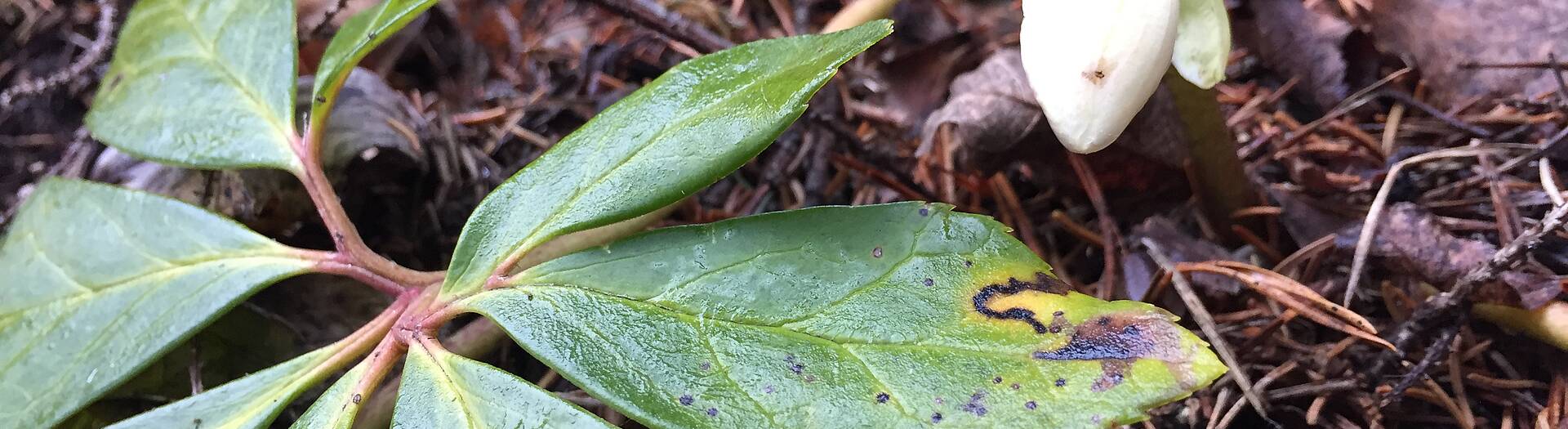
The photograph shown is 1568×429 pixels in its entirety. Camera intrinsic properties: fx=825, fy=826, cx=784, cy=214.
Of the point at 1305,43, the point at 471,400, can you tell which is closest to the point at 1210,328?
the point at 1305,43

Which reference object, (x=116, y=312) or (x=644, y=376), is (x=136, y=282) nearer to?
A: (x=116, y=312)

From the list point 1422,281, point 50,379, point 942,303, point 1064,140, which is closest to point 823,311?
point 942,303

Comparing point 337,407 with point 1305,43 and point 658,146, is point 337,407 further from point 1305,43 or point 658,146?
point 1305,43

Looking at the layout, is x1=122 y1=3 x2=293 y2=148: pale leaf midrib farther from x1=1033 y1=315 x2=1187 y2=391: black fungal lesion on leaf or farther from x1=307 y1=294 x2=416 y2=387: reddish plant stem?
x1=1033 y1=315 x2=1187 y2=391: black fungal lesion on leaf

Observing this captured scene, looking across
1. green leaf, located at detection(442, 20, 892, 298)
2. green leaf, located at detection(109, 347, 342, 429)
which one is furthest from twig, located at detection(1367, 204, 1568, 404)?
green leaf, located at detection(109, 347, 342, 429)

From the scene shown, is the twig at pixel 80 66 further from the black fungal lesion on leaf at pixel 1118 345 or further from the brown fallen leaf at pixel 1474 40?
the brown fallen leaf at pixel 1474 40

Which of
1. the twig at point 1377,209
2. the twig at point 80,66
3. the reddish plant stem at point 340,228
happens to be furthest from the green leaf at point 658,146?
the twig at point 80,66
